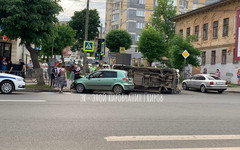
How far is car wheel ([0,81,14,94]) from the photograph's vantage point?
51.6ft

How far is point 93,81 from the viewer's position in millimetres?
18469

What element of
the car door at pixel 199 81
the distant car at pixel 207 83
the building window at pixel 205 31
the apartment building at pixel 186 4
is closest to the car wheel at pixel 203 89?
the distant car at pixel 207 83

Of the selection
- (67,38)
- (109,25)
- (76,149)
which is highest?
(109,25)

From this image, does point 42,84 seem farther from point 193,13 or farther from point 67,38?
point 67,38

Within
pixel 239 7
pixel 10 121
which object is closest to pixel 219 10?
pixel 239 7

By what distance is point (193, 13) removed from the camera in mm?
40594

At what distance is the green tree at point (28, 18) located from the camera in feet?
59.5

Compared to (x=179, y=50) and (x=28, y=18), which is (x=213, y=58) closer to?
(x=179, y=50)

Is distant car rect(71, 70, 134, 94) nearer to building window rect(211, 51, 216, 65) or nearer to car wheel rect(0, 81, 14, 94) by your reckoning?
car wheel rect(0, 81, 14, 94)

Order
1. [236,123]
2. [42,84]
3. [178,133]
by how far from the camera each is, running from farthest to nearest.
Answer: [42,84], [236,123], [178,133]

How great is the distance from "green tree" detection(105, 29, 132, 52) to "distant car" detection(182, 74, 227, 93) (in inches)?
1527

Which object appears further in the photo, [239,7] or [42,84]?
[239,7]

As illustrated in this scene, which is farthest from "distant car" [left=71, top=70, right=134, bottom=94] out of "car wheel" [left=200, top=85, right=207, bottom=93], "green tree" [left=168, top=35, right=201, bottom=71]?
"green tree" [left=168, top=35, right=201, bottom=71]

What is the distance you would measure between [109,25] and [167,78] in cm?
6442
